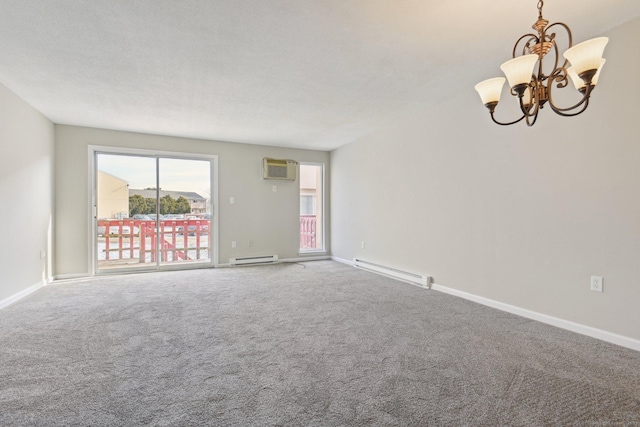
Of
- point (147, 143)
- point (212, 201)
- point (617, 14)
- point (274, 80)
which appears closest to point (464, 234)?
point (617, 14)

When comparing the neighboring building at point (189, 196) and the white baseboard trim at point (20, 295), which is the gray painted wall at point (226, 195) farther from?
the white baseboard trim at point (20, 295)

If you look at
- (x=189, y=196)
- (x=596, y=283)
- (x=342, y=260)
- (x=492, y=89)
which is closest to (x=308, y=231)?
(x=342, y=260)

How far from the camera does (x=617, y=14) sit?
2158 mm

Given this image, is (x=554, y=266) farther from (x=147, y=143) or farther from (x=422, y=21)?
(x=147, y=143)

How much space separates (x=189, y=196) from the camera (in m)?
5.59

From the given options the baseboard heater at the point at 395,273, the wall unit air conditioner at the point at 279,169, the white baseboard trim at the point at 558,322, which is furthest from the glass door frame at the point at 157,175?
the white baseboard trim at the point at 558,322

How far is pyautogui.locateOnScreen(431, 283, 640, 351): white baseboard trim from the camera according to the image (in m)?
2.31

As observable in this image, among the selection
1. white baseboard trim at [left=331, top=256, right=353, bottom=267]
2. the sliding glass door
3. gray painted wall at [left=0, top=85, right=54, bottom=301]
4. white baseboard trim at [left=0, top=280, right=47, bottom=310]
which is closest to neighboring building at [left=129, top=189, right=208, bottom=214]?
the sliding glass door

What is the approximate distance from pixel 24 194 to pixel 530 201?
5.63m

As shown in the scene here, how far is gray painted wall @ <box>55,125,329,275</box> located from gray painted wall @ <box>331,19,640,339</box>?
2278 millimetres

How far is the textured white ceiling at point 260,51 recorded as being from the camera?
204 centimetres

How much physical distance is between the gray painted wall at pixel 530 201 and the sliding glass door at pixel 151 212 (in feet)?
11.3

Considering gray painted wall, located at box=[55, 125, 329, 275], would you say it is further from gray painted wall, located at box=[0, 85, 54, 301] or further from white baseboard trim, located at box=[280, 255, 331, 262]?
gray painted wall, located at box=[0, 85, 54, 301]

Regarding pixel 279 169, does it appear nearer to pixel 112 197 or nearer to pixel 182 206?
pixel 182 206
